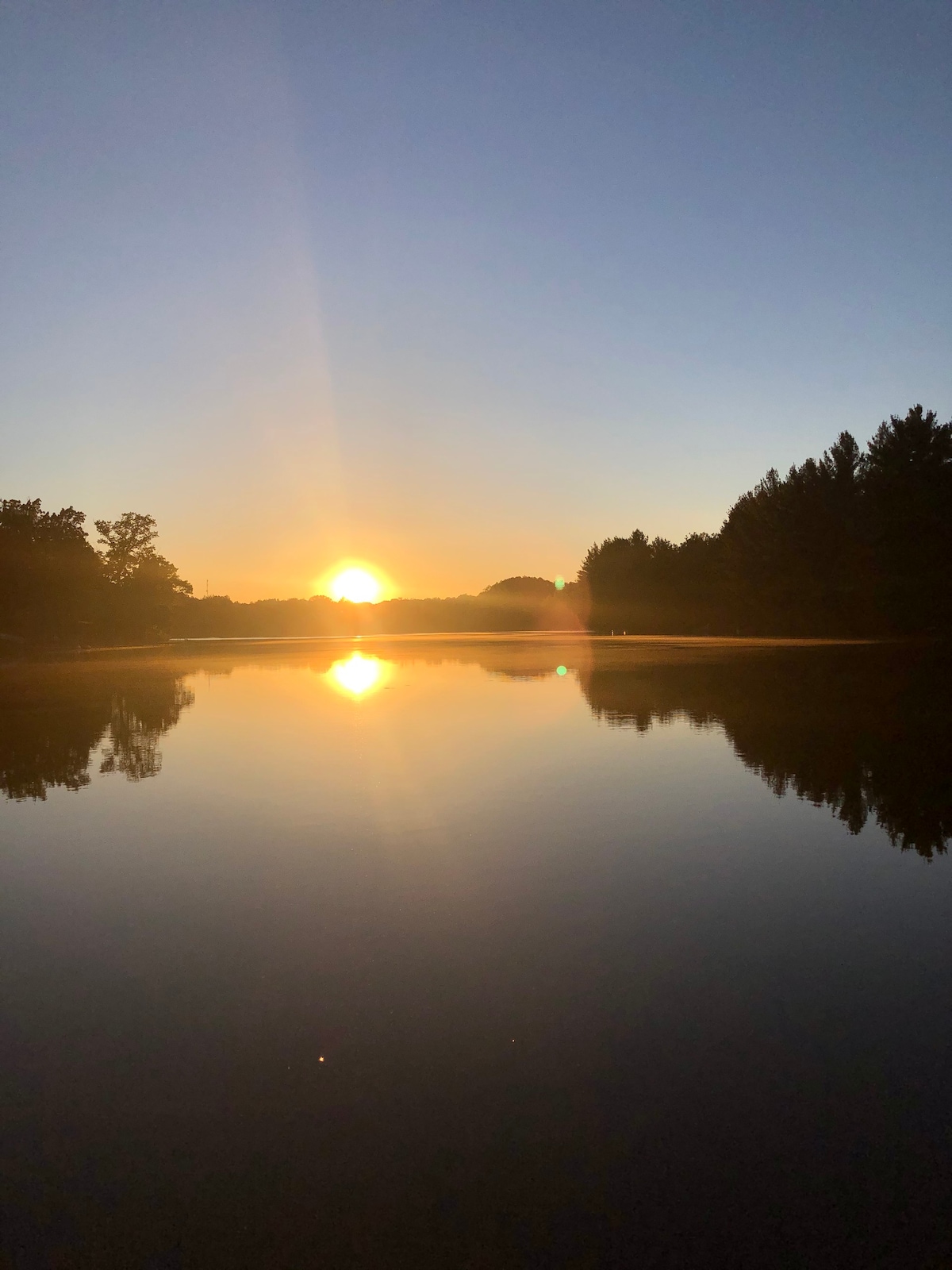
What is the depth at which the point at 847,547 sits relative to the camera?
68.3 meters

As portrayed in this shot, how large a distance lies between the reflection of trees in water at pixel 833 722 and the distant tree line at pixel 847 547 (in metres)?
30.1

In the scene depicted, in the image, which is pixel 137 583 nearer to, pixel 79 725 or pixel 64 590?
pixel 64 590

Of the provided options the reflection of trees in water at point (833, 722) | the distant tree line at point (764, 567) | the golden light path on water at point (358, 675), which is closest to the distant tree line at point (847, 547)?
the distant tree line at point (764, 567)

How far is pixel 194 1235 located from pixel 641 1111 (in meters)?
1.94

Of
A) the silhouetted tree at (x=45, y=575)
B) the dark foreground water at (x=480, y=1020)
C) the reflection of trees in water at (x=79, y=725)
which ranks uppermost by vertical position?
the silhouetted tree at (x=45, y=575)

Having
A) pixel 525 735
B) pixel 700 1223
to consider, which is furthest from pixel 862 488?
pixel 700 1223

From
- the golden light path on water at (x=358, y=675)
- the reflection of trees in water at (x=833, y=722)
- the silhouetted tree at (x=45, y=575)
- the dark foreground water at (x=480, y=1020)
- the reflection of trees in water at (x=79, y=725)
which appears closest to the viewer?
the dark foreground water at (x=480, y=1020)

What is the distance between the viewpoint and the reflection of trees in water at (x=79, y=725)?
43.2 ft

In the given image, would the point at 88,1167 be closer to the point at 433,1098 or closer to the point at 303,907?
the point at 433,1098

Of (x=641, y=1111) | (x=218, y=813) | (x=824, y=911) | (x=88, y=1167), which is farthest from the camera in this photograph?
(x=218, y=813)

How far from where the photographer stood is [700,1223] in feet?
10.7

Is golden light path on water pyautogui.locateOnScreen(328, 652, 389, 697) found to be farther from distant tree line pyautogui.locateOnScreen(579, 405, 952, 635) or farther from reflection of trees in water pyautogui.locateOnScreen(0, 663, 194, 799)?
distant tree line pyautogui.locateOnScreen(579, 405, 952, 635)

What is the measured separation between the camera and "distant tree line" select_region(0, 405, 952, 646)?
61594 mm

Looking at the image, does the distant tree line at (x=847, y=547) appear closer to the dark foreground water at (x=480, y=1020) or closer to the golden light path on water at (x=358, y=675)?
the golden light path on water at (x=358, y=675)
